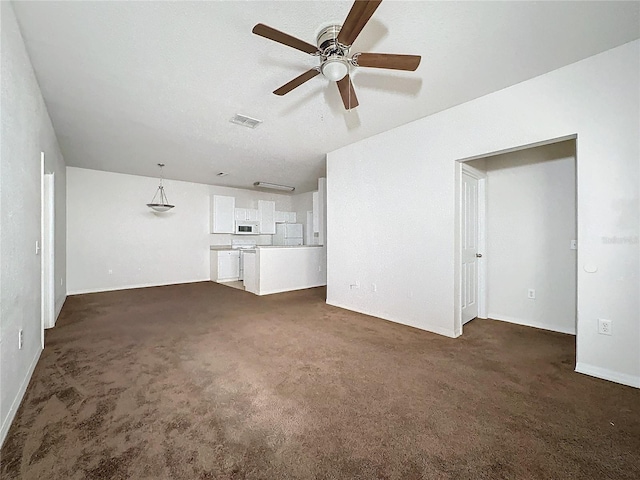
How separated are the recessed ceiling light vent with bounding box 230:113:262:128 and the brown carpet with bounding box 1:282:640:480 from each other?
2737 mm

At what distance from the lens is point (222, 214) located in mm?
7707

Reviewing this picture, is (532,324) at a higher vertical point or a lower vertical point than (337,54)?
lower

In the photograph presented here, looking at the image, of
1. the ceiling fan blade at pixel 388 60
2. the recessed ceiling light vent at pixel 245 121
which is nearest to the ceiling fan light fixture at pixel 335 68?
the ceiling fan blade at pixel 388 60

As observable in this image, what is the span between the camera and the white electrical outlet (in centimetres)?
226

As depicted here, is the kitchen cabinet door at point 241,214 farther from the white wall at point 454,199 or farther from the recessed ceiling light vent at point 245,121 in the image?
the recessed ceiling light vent at point 245,121

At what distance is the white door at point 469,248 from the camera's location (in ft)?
11.8

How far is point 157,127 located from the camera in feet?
12.2

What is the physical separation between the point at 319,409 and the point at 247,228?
6.91 m

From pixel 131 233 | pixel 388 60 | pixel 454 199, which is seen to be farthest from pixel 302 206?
pixel 388 60

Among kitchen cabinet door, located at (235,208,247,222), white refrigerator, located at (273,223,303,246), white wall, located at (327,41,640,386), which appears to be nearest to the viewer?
white wall, located at (327,41,640,386)

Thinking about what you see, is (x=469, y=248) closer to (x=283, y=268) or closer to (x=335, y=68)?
(x=335, y=68)

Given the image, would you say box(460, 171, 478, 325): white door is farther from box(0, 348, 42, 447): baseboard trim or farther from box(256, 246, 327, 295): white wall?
box(0, 348, 42, 447): baseboard trim

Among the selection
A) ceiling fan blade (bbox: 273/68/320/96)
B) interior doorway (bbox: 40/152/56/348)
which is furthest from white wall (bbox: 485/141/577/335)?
interior doorway (bbox: 40/152/56/348)

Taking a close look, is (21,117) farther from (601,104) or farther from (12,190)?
(601,104)
